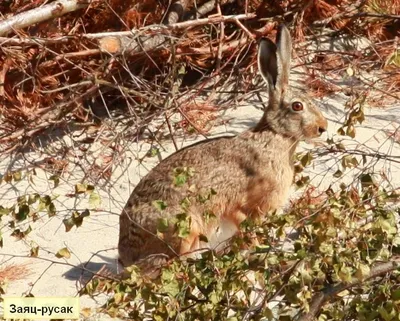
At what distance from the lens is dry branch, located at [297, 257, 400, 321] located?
15.2 ft

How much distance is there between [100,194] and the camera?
7.61 metres

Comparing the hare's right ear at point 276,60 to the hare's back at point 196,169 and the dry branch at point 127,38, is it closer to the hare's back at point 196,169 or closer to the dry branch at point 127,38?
the hare's back at point 196,169

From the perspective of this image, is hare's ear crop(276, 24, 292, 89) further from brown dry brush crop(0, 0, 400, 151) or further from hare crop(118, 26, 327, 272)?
brown dry brush crop(0, 0, 400, 151)

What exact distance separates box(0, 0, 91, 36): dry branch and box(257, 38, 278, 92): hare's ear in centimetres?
188

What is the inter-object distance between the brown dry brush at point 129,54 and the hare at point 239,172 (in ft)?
3.63

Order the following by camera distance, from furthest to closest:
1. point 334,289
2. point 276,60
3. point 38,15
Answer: point 38,15 → point 276,60 → point 334,289

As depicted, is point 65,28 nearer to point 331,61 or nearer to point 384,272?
point 331,61

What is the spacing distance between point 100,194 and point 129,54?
3.91ft

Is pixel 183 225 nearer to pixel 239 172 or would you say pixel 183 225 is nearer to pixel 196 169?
pixel 196 169

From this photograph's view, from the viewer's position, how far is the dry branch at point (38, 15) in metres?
7.85

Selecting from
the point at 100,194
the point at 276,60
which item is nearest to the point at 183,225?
the point at 276,60

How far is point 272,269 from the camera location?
183 inches

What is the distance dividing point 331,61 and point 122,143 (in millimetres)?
2000

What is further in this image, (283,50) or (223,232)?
(283,50)
